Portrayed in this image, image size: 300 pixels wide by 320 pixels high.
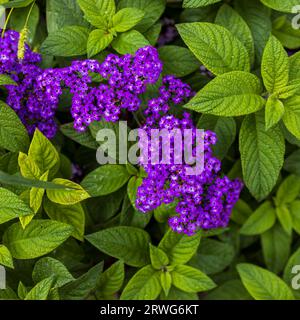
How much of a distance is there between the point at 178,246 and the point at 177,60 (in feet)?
2.00

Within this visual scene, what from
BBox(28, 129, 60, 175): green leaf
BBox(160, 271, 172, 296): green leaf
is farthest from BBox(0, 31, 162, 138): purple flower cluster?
BBox(160, 271, 172, 296): green leaf

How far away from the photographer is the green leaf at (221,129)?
5.42 feet

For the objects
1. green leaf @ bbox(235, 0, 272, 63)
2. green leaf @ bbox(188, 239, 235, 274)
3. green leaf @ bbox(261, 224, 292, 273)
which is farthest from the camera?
green leaf @ bbox(261, 224, 292, 273)

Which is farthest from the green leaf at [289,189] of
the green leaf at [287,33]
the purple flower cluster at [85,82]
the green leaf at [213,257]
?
the purple flower cluster at [85,82]

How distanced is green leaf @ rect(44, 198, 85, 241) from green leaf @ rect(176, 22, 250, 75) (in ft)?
1.93

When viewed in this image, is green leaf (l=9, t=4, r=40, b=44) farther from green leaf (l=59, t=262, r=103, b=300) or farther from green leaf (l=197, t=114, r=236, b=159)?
green leaf (l=59, t=262, r=103, b=300)

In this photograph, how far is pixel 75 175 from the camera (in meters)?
1.88

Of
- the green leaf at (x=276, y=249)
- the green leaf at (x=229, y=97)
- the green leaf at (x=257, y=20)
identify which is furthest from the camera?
the green leaf at (x=276, y=249)

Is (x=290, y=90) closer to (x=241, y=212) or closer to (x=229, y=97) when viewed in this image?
(x=229, y=97)

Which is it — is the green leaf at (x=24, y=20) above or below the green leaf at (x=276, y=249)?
above

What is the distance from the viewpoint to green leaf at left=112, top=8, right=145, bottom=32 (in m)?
1.58

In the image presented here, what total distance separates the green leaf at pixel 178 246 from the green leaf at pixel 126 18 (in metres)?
0.64

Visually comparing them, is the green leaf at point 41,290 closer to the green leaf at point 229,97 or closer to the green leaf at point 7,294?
the green leaf at point 7,294

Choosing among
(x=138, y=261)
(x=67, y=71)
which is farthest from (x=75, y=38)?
(x=138, y=261)
